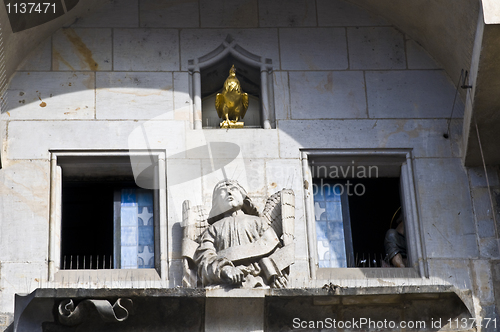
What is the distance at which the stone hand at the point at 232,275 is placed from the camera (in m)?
8.63

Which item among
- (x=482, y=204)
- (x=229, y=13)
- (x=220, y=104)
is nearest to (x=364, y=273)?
(x=482, y=204)

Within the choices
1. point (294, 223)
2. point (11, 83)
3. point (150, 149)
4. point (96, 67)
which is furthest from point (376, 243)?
point (11, 83)

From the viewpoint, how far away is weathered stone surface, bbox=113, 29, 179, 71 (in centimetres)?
1038

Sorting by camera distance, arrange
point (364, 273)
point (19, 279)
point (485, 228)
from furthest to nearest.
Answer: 1. point (485, 228)
2. point (364, 273)
3. point (19, 279)

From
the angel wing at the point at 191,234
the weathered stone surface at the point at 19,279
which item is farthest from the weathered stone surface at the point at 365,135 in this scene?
the weathered stone surface at the point at 19,279

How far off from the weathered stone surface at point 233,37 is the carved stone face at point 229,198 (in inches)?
70.3

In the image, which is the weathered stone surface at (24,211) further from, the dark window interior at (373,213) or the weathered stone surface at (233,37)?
the dark window interior at (373,213)

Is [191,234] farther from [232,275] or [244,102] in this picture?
[244,102]

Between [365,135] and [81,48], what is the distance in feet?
10.4

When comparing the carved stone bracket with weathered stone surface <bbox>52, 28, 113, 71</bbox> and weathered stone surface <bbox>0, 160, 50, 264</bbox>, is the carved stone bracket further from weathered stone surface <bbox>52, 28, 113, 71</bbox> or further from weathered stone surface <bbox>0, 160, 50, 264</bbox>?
weathered stone surface <bbox>52, 28, 113, 71</bbox>

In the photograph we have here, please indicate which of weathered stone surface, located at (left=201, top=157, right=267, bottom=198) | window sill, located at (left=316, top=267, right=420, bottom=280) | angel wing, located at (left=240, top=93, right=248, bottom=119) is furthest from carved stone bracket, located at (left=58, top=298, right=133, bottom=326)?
angel wing, located at (left=240, top=93, right=248, bottom=119)

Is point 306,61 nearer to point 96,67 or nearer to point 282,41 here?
point 282,41

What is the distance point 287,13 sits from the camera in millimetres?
10789

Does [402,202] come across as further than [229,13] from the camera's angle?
No
